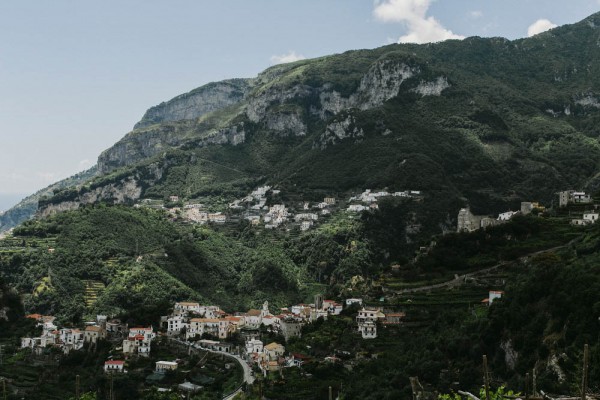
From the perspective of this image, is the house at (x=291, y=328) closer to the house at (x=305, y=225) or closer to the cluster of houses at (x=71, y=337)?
the cluster of houses at (x=71, y=337)

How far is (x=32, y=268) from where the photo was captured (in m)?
105

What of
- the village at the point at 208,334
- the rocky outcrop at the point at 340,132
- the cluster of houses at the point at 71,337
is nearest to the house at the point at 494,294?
the village at the point at 208,334

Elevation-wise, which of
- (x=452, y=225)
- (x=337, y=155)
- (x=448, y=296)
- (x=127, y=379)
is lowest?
(x=127, y=379)

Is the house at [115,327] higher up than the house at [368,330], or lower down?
lower down

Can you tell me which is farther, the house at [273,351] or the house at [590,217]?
the house at [590,217]

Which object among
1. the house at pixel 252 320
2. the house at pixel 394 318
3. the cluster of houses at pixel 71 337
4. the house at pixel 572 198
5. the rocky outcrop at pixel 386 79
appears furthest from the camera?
the rocky outcrop at pixel 386 79

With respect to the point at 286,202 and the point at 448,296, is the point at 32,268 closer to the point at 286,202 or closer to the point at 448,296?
the point at 286,202

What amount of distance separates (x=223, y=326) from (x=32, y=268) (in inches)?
1837

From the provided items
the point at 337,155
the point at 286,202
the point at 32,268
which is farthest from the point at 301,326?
the point at 337,155

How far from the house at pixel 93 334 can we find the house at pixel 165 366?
1005cm

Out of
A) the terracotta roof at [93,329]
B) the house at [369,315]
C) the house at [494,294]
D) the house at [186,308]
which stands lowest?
the terracotta roof at [93,329]

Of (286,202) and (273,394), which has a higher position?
(286,202)

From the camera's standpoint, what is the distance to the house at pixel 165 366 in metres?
58.3

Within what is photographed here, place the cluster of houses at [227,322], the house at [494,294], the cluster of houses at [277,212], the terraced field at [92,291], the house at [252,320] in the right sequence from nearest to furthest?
the house at [494,294]
the cluster of houses at [227,322]
the house at [252,320]
the terraced field at [92,291]
the cluster of houses at [277,212]
